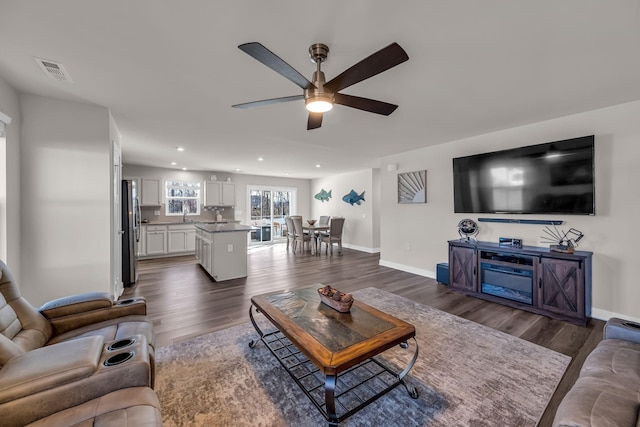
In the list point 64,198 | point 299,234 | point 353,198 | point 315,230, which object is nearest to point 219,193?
point 299,234

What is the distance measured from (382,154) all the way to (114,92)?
4.49 meters

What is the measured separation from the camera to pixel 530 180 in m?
3.49

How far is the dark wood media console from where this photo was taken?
9.50 ft

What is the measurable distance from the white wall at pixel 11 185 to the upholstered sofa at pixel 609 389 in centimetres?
419

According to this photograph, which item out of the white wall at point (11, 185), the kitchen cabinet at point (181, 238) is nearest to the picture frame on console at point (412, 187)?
the white wall at point (11, 185)

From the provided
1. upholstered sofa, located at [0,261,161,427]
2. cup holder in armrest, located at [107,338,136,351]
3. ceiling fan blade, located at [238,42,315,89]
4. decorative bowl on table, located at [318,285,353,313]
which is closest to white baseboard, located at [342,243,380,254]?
decorative bowl on table, located at [318,285,353,313]

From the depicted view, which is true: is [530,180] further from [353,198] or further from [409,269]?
[353,198]

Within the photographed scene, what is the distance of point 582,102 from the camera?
9.34ft

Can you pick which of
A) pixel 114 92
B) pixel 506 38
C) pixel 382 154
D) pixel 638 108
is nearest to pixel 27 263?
pixel 114 92

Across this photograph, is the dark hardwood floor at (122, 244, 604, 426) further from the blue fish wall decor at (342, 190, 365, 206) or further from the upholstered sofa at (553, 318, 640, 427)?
the blue fish wall decor at (342, 190, 365, 206)

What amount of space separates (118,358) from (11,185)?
2501 millimetres

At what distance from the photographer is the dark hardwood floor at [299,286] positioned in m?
2.62

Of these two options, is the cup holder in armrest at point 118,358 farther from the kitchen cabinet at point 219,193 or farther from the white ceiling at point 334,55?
the kitchen cabinet at point 219,193

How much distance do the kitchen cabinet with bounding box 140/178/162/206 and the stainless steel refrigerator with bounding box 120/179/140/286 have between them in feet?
9.28
